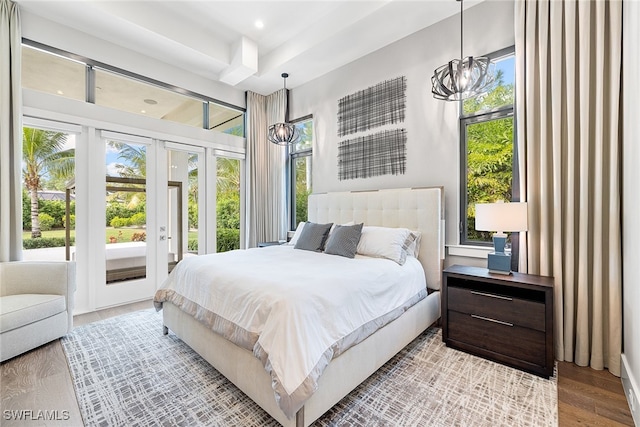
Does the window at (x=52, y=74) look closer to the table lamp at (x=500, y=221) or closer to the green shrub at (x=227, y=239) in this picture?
the green shrub at (x=227, y=239)

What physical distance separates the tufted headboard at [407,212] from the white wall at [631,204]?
1.35 metres

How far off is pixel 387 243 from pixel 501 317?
110cm

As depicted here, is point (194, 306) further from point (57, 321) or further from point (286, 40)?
point (286, 40)

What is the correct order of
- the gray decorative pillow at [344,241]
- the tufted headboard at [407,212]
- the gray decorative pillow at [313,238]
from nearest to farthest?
the gray decorative pillow at [344,241] < the tufted headboard at [407,212] < the gray decorative pillow at [313,238]

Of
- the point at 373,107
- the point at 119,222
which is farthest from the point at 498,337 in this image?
the point at 119,222

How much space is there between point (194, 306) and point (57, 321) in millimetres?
1495

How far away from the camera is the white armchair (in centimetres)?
Result: 229

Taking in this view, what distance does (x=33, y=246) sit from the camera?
3.18 m

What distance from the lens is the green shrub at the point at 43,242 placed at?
314cm

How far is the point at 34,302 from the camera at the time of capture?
2453 millimetres

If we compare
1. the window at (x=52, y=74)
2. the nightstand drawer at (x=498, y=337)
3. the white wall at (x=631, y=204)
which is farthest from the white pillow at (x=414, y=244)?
the window at (x=52, y=74)

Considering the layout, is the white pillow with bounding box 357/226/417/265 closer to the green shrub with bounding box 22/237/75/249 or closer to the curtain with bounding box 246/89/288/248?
the curtain with bounding box 246/89/288/248

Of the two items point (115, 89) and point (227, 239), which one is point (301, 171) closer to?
point (227, 239)

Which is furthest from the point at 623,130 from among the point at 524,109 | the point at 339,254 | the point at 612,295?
the point at 339,254
